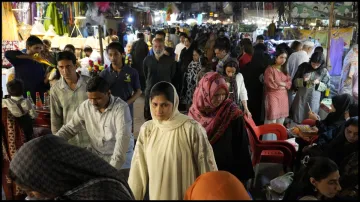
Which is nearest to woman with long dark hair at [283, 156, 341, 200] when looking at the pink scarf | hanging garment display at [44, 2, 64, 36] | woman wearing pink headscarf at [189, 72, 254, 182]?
woman wearing pink headscarf at [189, 72, 254, 182]

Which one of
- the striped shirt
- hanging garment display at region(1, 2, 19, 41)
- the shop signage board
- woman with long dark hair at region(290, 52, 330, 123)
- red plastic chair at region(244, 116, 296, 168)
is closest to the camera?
the striped shirt

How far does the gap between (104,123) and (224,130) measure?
111cm

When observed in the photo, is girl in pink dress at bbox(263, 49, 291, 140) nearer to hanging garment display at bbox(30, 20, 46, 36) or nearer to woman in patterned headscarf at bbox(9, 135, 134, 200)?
woman in patterned headscarf at bbox(9, 135, 134, 200)

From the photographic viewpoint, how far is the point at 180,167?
2580 mm

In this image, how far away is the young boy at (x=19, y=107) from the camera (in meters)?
3.67

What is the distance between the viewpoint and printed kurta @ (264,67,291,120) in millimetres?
5602

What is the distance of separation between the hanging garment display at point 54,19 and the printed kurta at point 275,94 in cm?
484

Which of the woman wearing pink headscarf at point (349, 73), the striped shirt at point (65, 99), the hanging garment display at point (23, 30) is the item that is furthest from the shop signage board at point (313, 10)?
the striped shirt at point (65, 99)

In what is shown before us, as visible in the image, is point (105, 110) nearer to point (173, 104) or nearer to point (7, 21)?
point (173, 104)

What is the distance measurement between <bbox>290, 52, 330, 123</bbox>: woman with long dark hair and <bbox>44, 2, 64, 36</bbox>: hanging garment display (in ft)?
17.2

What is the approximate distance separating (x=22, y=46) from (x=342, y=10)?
7.24 m

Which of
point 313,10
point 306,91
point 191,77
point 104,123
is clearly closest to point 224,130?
point 104,123

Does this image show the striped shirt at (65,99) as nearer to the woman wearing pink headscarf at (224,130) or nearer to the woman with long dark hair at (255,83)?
the woman wearing pink headscarf at (224,130)

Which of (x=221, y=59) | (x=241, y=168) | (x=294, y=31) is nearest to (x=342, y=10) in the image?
(x=294, y=31)
